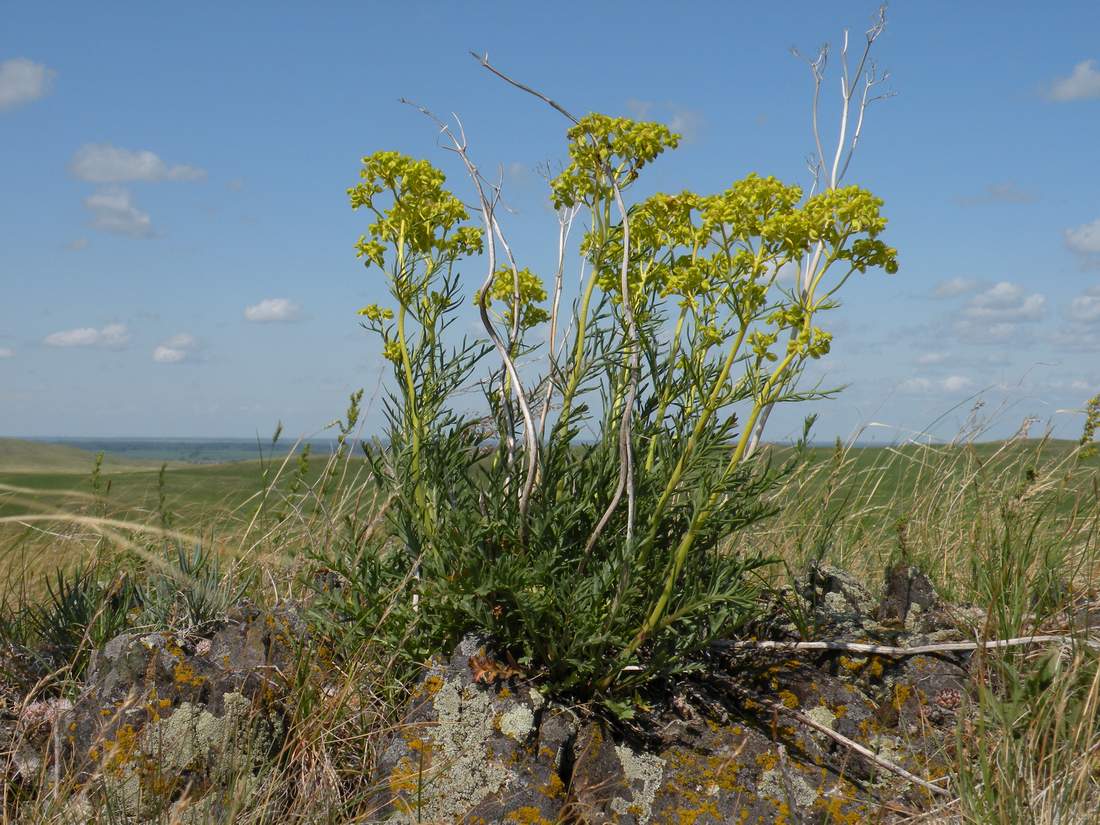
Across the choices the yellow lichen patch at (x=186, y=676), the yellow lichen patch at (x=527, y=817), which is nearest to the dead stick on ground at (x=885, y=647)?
the yellow lichen patch at (x=527, y=817)

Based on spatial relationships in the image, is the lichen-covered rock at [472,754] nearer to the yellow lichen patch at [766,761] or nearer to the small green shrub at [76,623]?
the yellow lichen patch at [766,761]

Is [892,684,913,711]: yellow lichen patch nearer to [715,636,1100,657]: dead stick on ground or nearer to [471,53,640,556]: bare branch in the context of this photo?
[715,636,1100,657]: dead stick on ground

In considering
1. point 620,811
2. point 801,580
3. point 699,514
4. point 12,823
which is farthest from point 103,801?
point 801,580

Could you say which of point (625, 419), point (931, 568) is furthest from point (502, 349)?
point (931, 568)

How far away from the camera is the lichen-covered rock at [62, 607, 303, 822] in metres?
2.92

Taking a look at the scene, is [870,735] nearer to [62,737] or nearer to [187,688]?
[187,688]

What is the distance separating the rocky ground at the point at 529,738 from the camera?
9.36 feet

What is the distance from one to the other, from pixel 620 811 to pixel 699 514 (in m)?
0.99

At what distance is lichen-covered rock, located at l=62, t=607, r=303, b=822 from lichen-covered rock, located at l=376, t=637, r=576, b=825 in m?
0.51

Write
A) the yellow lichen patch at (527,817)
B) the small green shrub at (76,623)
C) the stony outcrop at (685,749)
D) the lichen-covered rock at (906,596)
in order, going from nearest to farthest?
the yellow lichen patch at (527,817), the stony outcrop at (685,749), the small green shrub at (76,623), the lichen-covered rock at (906,596)

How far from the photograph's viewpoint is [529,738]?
2977mm

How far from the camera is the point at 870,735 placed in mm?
3234

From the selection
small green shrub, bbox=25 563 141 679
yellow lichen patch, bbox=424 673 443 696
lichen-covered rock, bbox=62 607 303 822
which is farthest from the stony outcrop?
small green shrub, bbox=25 563 141 679

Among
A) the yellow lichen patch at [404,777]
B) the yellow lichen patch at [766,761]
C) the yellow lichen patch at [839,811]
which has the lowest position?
the yellow lichen patch at [839,811]
